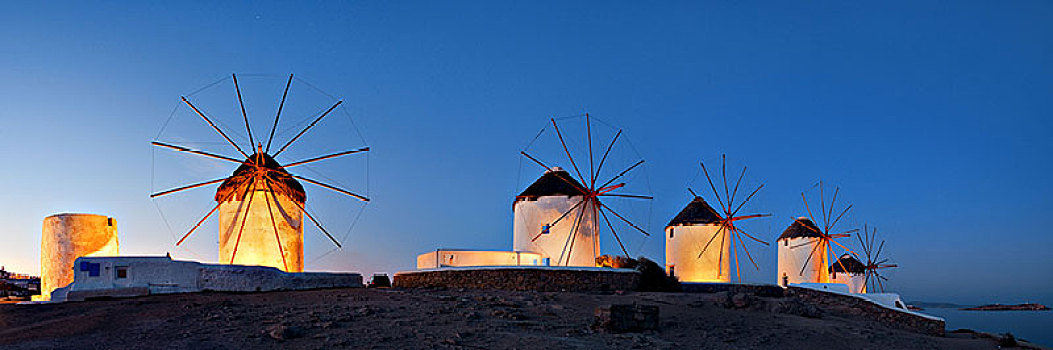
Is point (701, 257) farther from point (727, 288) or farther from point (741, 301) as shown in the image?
point (741, 301)

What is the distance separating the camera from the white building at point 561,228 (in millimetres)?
27016

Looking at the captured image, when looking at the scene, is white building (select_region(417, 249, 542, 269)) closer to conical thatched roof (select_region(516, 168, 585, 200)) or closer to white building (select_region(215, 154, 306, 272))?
conical thatched roof (select_region(516, 168, 585, 200))

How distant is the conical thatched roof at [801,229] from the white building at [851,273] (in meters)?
6.28

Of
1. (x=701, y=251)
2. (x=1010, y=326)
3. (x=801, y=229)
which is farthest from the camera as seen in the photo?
(x=1010, y=326)

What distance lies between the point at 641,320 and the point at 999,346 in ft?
41.1

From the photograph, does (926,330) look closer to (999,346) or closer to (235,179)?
(999,346)

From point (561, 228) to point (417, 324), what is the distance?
47.7 ft

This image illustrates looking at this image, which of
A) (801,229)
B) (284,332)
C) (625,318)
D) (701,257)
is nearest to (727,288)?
(701,257)

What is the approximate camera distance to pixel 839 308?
71.4ft

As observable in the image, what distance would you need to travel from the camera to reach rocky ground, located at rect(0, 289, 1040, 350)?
11312mm

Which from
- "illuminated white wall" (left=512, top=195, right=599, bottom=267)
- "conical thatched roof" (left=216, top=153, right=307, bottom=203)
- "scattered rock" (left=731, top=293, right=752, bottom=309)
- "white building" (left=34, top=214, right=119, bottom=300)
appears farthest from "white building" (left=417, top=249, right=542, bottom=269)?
"white building" (left=34, top=214, right=119, bottom=300)

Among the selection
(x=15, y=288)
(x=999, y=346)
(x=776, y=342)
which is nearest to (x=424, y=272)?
(x=776, y=342)

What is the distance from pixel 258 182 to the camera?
22.3 meters

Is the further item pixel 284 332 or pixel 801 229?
pixel 801 229
